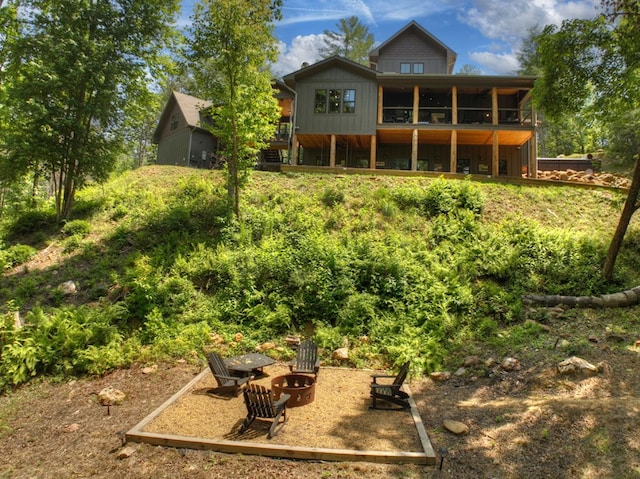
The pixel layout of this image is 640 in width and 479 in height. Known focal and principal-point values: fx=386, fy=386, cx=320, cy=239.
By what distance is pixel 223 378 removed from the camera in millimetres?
6922

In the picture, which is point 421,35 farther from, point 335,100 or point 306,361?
point 306,361

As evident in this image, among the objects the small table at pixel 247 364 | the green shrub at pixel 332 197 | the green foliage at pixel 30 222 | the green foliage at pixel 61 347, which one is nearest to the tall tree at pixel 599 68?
the green shrub at pixel 332 197

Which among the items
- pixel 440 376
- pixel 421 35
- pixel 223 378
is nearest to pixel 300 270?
pixel 223 378

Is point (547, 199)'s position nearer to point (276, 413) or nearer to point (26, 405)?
point (276, 413)

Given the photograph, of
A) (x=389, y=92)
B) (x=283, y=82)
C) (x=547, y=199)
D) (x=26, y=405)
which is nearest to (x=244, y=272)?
(x=26, y=405)

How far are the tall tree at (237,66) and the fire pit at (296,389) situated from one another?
8.35 metres

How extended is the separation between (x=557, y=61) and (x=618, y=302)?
672 cm

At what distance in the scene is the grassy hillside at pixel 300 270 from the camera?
9016 mm

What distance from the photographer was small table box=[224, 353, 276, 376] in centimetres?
740

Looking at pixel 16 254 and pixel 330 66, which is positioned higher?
pixel 330 66

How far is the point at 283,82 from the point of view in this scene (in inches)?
923

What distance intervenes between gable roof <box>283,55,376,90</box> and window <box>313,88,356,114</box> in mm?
→ 1205

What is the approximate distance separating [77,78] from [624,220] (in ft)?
61.2

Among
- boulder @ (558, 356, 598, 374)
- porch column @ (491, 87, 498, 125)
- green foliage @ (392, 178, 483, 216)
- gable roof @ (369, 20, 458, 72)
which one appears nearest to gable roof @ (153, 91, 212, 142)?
gable roof @ (369, 20, 458, 72)
